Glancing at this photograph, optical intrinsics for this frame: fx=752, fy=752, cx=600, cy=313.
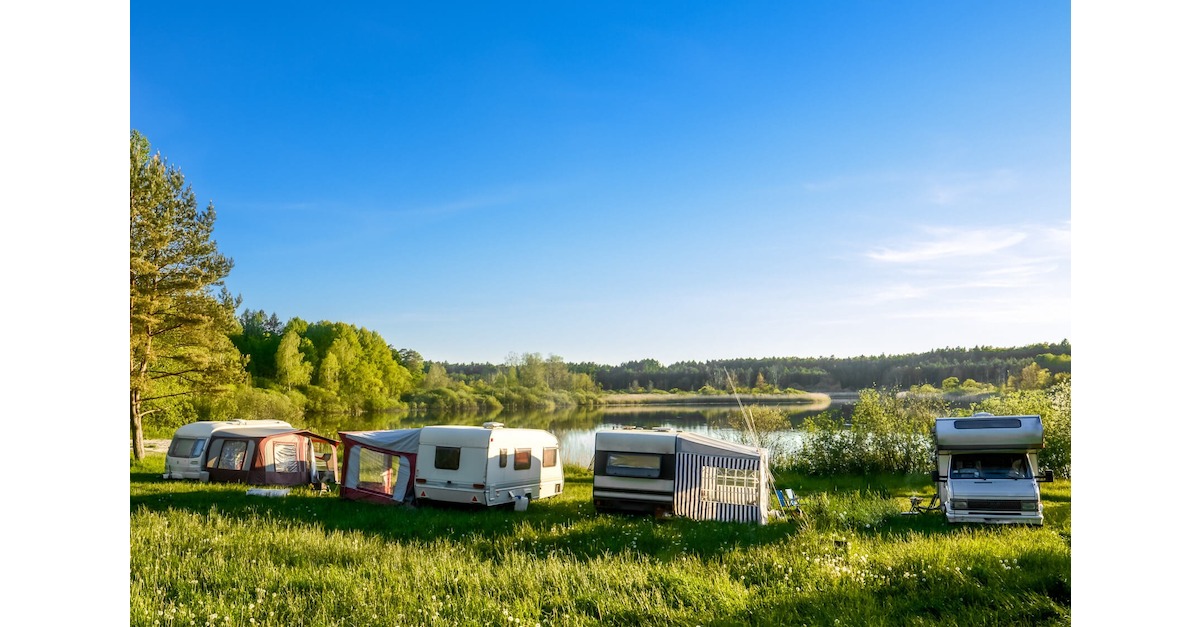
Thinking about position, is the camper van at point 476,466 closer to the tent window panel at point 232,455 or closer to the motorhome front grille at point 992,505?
the tent window panel at point 232,455

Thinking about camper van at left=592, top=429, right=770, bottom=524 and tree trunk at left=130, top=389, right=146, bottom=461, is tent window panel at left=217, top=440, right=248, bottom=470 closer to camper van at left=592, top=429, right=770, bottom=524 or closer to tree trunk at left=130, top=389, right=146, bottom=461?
tree trunk at left=130, top=389, right=146, bottom=461

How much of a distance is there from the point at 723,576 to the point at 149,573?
15.2 feet

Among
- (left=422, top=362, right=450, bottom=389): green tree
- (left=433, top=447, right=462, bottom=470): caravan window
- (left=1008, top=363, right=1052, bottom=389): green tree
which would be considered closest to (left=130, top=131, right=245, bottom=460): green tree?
(left=433, top=447, right=462, bottom=470): caravan window

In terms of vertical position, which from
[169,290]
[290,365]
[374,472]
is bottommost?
[374,472]

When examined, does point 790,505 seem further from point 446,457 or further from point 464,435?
point 446,457

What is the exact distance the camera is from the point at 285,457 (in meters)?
17.3

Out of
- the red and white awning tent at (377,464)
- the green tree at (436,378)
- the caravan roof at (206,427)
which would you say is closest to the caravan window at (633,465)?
the red and white awning tent at (377,464)

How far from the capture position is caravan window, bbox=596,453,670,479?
42.3ft

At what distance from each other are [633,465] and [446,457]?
341 centimetres

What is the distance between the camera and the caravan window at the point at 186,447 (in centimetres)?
1728

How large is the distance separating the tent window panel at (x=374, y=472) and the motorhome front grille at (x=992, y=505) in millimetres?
10237

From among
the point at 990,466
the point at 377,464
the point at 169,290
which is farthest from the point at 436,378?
the point at 990,466
